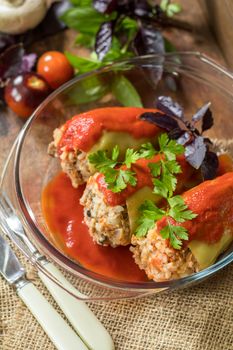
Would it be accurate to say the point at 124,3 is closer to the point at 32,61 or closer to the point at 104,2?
the point at 104,2

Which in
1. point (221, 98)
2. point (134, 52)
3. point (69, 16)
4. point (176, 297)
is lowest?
point (176, 297)

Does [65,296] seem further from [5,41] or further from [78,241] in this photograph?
[5,41]

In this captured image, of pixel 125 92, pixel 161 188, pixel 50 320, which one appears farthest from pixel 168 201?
pixel 125 92

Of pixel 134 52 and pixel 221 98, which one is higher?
pixel 134 52

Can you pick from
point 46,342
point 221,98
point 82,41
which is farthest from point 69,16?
point 46,342

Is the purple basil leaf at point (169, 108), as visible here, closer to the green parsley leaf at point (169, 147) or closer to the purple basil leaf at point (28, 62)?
the green parsley leaf at point (169, 147)
